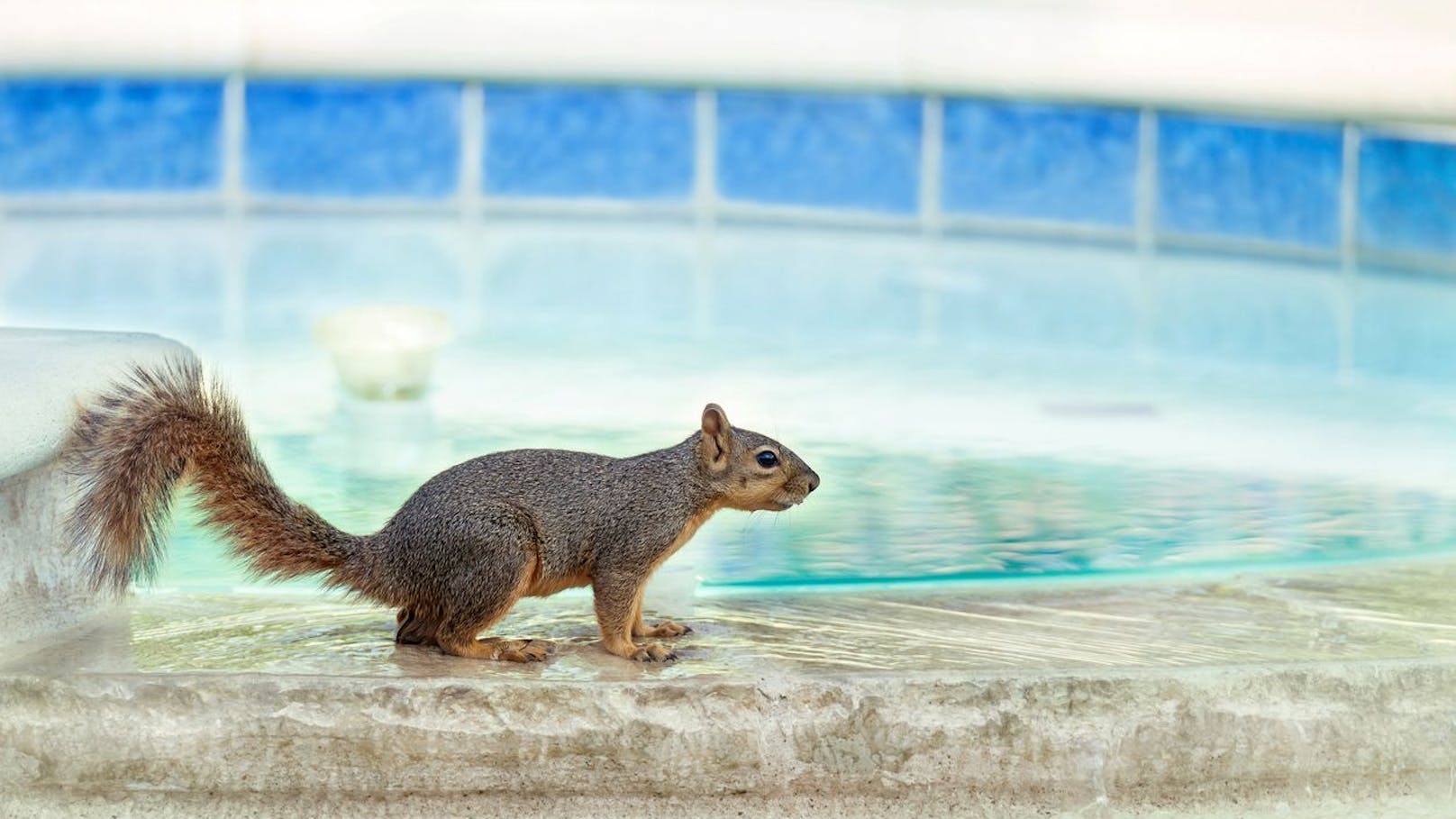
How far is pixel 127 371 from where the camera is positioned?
2629mm

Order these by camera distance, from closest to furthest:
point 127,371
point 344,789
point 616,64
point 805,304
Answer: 1. point 344,789
2. point 127,371
3. point 805,304
4. point 616,64

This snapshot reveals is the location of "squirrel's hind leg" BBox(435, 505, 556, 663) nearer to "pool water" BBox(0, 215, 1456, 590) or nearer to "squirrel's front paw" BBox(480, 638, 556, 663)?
"squirrel's front paw" BBox(480, 638, 556, 663)

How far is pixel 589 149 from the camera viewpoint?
11.0 metres

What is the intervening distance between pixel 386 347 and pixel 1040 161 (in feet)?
19.5

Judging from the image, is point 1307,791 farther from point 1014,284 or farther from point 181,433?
point 1014,284

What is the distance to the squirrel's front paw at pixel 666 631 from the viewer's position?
2.58 metres

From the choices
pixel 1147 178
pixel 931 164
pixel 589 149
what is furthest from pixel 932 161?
pixel 589 149

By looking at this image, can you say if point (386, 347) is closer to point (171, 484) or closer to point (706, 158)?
point (171, 484)

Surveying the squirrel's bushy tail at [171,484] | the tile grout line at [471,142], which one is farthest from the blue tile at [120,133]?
the squirrel's bushy tail at [171,484]

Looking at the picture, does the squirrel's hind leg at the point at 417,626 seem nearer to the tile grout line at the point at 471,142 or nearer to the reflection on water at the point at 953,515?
the reflection on water at the point at 953,515

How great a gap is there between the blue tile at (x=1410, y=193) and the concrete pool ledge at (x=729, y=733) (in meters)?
7.33

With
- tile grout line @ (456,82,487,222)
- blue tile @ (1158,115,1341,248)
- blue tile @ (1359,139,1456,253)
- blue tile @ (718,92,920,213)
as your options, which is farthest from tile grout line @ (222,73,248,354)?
blue tile @ (1359,139,1456,253)

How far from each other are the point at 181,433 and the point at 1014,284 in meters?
6.34

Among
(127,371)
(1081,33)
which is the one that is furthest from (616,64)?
(127,371)
